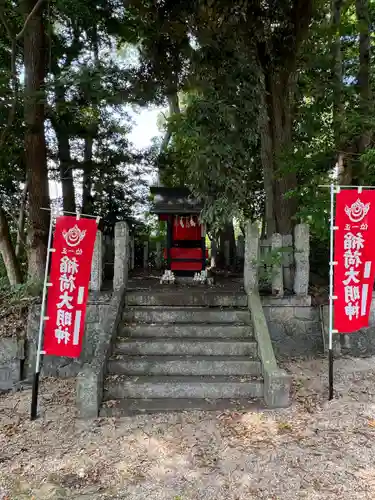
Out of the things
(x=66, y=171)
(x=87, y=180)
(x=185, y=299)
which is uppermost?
(x=66, y=171)

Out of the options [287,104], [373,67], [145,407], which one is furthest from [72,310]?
[373,67]

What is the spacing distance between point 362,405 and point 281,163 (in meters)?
4.03

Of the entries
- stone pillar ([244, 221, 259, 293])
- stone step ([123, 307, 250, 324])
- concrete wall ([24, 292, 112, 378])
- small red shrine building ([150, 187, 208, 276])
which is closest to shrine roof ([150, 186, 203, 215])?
small red shrine building ([150, 187, 208, 276])

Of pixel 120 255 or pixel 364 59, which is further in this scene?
pixel 364 59

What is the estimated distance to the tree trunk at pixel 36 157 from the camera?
7035 millimetres

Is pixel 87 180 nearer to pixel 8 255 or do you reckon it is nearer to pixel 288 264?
pixel 8 255

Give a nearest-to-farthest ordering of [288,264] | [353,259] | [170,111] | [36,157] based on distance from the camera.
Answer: [353,259]
[288,264]
[36,157]
[170,111]

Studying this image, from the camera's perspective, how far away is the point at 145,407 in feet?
14.5

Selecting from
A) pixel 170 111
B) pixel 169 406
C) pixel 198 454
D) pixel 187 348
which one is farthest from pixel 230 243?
pixel 198 454

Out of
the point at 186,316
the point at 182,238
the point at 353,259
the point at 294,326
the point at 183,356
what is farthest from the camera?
the point at 182,238

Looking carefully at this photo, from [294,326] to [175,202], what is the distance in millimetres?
3458

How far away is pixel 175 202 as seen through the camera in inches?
299

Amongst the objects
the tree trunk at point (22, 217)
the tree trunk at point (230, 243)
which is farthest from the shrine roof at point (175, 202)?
the tree trunk at point (230, 243)

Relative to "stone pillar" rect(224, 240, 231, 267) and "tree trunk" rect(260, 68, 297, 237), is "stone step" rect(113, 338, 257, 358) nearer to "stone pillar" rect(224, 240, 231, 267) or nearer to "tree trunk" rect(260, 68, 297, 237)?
"tree trunk" rect(260, 68, 297, 237)
